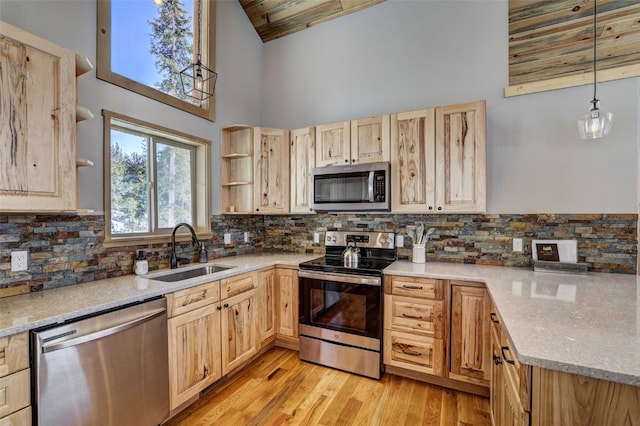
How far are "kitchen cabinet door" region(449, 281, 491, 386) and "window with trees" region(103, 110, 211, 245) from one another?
231 cm

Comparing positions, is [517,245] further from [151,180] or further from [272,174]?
[151,180]

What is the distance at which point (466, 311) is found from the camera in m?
2.11

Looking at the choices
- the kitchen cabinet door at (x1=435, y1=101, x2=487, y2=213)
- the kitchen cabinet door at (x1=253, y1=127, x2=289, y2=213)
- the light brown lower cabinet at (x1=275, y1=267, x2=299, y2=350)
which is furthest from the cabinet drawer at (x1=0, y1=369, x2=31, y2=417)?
the kitchen cabinet door at (x1=435, y1=101, x2=487, y2=213)

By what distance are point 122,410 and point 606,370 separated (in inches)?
82.6

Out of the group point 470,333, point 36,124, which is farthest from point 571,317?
point 36,124

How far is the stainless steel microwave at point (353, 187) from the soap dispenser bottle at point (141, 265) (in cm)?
150

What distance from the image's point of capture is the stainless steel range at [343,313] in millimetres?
2340

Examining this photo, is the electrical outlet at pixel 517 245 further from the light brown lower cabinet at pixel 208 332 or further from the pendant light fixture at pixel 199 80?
the pendant light fixture at pixel 199 80

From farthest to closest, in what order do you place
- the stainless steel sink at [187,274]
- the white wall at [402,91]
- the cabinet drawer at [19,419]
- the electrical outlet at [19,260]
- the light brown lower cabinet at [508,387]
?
the stainless steel sink at [187,274], the white wall at [402,91], the electrical outlet at [19,260], the cabinet drawer at [19,419], the light brown lower cabinet at [508,387]

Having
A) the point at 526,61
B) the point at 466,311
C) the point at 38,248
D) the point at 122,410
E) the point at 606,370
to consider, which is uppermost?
the point at 526,61

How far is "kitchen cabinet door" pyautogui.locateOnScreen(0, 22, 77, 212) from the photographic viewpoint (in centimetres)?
135

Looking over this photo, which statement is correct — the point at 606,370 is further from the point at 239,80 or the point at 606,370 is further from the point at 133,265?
the point at 239,80

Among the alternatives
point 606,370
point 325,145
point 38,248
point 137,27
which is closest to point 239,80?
point 137,27

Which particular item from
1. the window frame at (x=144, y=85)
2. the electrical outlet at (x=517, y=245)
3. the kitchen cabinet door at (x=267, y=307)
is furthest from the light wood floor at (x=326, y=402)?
the window frame at (x=144, y=85)
